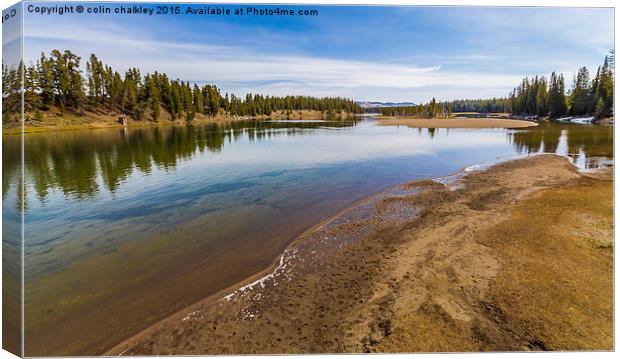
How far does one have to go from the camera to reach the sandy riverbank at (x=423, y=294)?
511 cm

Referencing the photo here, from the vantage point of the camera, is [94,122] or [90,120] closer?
[90,120]

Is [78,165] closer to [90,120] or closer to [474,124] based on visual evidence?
[90,120]

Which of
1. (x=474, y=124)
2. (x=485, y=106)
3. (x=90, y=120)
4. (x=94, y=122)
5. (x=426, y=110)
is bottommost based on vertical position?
(x=474, y=124)

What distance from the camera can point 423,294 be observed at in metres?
6.21

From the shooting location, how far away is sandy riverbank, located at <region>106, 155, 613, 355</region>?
511 cm

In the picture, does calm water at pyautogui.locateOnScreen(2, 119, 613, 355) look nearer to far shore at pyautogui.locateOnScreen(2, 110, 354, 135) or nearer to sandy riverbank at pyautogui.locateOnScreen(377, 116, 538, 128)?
far shore at pyautogui.locateOnScreen(2, 110, 354, 135)

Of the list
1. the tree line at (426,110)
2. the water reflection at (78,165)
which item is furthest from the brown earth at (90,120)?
the tree line at (426,110)

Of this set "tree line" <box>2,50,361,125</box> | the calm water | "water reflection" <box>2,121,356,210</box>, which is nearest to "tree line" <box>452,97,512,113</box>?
"tree line" <box>2,50,361,125</box>

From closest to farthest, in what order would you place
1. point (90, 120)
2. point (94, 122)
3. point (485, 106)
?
point (90, 120), point (94, 122), point (485, 106)

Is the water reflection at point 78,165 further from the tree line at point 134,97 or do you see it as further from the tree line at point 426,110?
the tree line at point 426,110

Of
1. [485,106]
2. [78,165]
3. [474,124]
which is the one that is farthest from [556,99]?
[485,106]

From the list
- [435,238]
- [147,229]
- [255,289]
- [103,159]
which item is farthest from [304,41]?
[103,159]

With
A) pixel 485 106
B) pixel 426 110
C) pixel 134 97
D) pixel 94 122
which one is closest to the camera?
pixel 94 122

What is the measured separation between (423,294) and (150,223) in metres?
9.79
